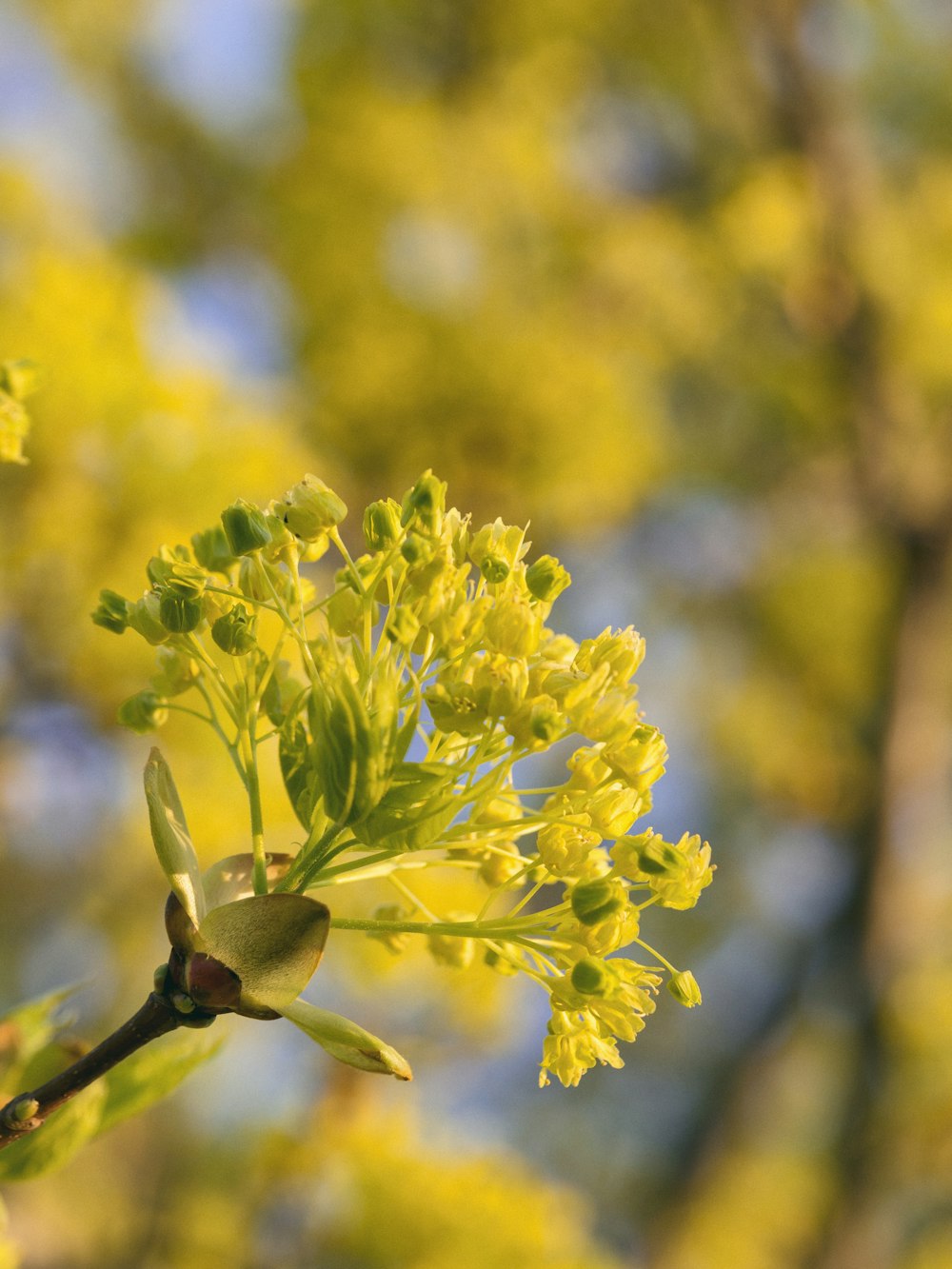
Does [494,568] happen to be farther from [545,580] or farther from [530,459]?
[530,459]

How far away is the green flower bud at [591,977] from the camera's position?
0.42 m

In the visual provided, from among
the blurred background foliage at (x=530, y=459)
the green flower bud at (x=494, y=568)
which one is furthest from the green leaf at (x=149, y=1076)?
the blurred background foliage at (x=530, y=459)

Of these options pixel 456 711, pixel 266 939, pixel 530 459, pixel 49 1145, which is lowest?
pixel 49 1145

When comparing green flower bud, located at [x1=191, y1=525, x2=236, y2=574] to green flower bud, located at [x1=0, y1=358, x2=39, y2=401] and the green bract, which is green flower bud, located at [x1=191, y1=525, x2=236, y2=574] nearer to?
the green bract

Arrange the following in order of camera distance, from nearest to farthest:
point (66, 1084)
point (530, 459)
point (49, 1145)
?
point (66, 1084), point (49, 1145), point (530, 459)

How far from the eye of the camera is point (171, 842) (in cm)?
41

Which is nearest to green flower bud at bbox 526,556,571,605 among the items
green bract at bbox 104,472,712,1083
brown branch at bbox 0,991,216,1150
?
green bract at bbox 104,472,712,1083

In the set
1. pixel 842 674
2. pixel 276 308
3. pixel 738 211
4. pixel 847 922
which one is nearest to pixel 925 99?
pixel 738 211

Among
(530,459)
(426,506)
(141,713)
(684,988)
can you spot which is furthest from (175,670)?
(530,459)

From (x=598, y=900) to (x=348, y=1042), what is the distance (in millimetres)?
101

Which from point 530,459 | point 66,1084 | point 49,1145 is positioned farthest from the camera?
point 530,459

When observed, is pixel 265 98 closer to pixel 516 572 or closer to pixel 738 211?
pixel 738 211

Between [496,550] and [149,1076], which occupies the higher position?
[496,550]

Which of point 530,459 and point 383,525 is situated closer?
point 383,525
